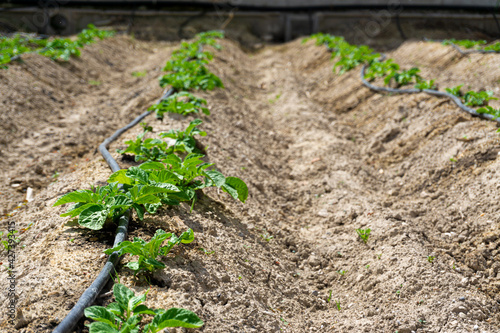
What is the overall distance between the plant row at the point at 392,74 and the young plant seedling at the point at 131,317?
4.07 metres

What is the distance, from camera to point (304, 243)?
3.40 m

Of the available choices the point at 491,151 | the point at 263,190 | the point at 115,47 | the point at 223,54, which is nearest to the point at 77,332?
the point at 263,190

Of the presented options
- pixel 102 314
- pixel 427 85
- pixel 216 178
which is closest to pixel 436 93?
pixel 427 85

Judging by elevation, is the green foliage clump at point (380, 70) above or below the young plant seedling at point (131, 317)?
below

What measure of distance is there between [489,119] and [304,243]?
2.73m

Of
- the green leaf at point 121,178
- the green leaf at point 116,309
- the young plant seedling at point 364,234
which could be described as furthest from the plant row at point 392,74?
the green leaf at point 116,309

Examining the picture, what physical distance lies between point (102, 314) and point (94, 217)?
0.77 metres

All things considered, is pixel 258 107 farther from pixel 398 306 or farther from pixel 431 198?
pixel 398 306

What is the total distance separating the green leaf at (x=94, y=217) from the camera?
234cm

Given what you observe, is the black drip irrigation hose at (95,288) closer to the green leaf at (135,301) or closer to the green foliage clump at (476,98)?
the green leaf at (135,301)

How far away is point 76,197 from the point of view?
8.15ft

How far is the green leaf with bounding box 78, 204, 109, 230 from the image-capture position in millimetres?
2344

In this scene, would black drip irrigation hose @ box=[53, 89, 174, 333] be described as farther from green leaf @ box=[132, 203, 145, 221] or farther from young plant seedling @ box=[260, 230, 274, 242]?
young plant seedling @ box=[260, 230, 274, 242]

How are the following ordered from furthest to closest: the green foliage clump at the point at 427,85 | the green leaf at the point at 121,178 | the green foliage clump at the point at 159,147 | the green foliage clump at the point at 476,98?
the green foliage clump at the point at 427,85
the green foliage clump at the point at 476,98
the green foliage clump at the point at 159,147
the green leaf at the point at 121,178
